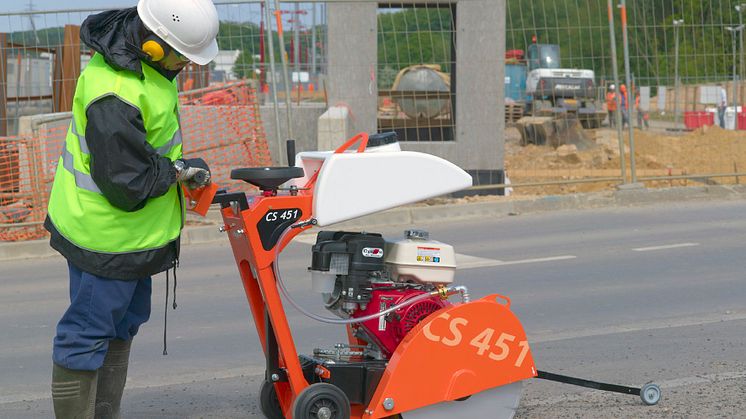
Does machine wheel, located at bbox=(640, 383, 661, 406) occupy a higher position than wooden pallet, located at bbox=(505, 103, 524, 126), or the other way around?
wooden pallet, located at bbox=(505, 103, 524, 126)

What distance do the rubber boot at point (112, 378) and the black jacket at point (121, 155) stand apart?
47cm

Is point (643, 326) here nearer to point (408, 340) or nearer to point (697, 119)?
point (408, 340)

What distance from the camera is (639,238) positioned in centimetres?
1079

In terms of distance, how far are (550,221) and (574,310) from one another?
192 inches

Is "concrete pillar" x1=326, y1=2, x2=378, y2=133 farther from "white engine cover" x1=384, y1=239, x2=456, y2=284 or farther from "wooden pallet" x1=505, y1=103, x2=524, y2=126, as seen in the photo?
"white engine cover" x1=384, y1=239, x2=456, y2=284

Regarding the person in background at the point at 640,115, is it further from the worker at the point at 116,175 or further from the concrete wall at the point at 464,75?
the worker at the point at 116,175

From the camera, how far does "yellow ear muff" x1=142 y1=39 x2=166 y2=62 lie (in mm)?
4039

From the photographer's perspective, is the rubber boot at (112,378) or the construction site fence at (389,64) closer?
the rubber boot at (112,378)

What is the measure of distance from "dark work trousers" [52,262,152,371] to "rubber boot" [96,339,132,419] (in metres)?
0.34

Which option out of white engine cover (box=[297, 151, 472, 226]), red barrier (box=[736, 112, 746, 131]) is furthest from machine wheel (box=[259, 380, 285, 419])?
red barrier (box=[736, 112, 746, 131])

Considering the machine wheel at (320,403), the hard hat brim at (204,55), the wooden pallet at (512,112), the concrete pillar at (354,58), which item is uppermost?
the concrete pillar at (354,58)

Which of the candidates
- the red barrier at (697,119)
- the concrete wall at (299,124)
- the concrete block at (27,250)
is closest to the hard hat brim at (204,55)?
the concrete block at (27,250)

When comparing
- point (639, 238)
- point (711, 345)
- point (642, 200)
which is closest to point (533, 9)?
point (642, 200)

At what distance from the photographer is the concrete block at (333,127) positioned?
47.6ft
